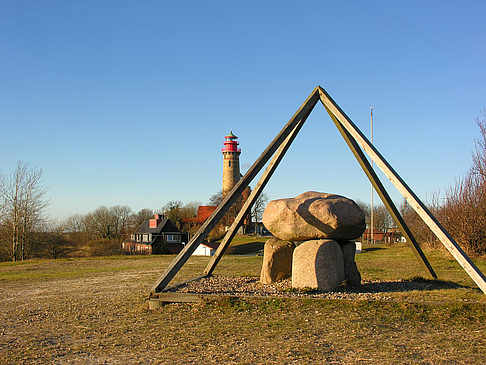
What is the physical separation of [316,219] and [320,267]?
46.8 inches

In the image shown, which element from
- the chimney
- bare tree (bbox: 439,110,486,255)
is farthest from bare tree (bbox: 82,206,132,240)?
bare tree (bbox: 439,110,486,255)

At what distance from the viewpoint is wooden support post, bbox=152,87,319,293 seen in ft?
30.4

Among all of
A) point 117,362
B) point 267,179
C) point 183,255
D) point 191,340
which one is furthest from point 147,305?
point 267,179

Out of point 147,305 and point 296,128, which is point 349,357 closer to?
point 147,305

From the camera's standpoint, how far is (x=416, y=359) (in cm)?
582

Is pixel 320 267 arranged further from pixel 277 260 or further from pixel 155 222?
pixel 155 222

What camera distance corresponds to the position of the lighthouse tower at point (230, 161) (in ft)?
233

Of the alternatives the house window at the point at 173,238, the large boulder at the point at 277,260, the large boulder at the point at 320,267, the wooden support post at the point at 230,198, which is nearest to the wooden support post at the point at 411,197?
the wooden support post at the point at 230,198

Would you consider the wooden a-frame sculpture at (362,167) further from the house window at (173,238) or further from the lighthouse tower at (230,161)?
the lighthouse tower at (230,161)

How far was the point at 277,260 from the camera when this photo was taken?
1167 cm

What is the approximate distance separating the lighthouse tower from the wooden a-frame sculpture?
58.1m

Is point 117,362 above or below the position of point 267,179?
below

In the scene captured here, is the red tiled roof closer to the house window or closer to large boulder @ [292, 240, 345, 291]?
the house window

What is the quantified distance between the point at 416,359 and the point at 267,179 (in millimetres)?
6953
